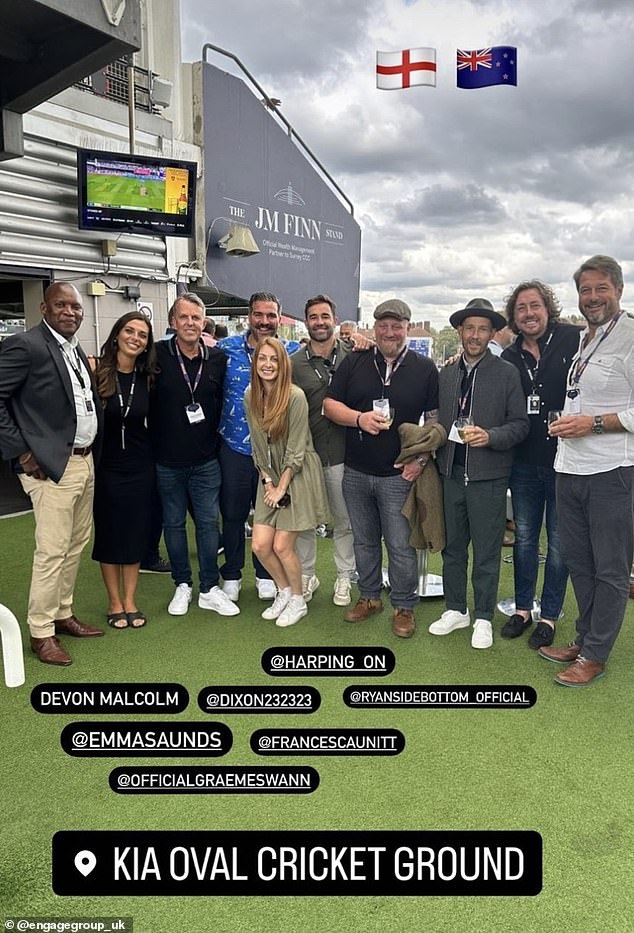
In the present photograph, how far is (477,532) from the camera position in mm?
3410

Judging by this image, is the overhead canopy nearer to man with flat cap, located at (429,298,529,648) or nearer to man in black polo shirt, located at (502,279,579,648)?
man with flat cap, located at (429,298,529,648)

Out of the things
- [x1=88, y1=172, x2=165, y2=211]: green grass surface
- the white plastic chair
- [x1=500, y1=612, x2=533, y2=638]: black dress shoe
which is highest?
[x1=88, y1=172, x2=165, y2=211]: green grass surface

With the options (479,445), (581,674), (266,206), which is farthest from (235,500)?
(266,206)

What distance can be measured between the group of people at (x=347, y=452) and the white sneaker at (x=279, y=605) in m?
0.01

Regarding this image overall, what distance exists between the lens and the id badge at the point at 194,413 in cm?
357

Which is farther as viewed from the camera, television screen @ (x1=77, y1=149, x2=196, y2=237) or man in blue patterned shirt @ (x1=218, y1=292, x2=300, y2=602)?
television screen @ (x1=77, y1=149, x2=196, y2=237)

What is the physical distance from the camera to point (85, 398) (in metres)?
3.24

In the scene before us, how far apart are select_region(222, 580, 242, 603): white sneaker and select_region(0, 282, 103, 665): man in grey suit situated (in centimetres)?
107

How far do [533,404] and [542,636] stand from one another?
126 cm

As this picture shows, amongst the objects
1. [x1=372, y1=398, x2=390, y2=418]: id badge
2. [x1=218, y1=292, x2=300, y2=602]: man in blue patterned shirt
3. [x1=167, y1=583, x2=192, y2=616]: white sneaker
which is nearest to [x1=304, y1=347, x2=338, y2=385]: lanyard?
[x1=218, y1=292, x2=300, y2=602]: man in blue patterned shirt

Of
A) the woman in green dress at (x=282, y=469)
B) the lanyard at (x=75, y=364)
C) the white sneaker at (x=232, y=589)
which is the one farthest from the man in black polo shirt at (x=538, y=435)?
the lanyard at (x=75, y=364)

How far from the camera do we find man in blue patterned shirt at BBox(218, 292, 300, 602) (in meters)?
3.72

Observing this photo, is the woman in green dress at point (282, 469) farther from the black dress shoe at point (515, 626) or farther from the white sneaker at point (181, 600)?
the black dress shoe at point (515, 626)

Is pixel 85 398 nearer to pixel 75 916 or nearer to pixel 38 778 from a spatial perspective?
pixel 38 778
